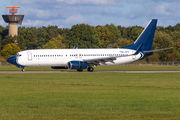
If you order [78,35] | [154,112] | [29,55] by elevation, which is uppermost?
[78,35]

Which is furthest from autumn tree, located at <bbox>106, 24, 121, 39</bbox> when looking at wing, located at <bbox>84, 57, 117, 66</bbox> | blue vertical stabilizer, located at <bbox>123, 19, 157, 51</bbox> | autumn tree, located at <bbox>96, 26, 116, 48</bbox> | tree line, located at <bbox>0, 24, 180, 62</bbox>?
wing, located at <bbox>84, 57, 117, 66</bbox>

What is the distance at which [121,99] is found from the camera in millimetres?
20547

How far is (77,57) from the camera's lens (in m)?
55.0

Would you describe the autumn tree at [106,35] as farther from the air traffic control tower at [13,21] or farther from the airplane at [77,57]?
the airplane at [77,57]

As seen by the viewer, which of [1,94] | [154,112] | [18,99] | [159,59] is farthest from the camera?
[159,59]

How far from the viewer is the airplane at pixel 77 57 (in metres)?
53.1

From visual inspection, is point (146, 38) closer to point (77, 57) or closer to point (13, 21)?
point (77, 57)

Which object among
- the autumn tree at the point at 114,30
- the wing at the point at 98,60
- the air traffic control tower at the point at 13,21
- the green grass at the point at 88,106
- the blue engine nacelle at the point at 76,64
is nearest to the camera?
the green grass at the point at 88,106

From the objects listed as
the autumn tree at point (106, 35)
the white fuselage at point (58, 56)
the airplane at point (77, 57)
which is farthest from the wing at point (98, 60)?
the autumn tree at point (106, 35)

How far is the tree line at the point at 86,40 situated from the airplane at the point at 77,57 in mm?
49130

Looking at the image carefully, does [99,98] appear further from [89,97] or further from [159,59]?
[159,59]

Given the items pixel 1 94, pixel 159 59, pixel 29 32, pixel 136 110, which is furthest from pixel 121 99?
pixel 29 32

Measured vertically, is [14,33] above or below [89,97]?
above

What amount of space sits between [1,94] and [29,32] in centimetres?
14456
